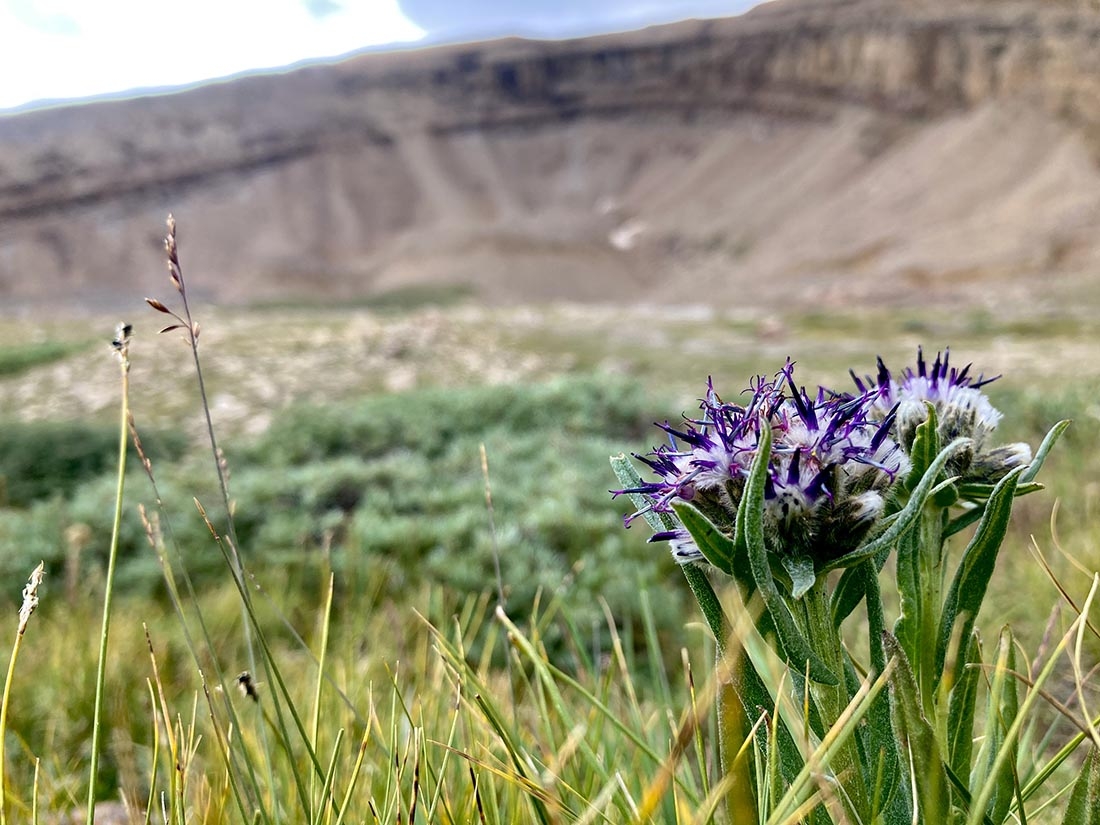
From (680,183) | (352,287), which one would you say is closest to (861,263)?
(680,183)

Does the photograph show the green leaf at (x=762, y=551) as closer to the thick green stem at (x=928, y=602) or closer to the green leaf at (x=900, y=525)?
the green leaf at (x=900, y=525)

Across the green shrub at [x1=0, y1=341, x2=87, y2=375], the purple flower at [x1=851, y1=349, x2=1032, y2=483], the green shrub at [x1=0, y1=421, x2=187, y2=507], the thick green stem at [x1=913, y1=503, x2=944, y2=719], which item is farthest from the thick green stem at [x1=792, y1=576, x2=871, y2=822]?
the green shrub at [x1=0, y1=341, x2=87, y2=375]

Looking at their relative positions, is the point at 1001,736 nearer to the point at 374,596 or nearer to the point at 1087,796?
the point at 1087,796

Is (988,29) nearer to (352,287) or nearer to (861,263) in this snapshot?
(861,263)

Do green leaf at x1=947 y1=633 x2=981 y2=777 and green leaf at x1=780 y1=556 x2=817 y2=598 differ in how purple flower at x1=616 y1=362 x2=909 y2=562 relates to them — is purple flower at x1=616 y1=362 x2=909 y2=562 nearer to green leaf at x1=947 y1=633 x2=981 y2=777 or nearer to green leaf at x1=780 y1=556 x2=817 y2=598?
green leaf at x1=780 y1=556 x2=817 y2=598

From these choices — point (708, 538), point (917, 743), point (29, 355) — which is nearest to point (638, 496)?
point (708, 538)

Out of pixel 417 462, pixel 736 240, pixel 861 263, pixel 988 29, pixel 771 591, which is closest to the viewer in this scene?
pixel 771 591

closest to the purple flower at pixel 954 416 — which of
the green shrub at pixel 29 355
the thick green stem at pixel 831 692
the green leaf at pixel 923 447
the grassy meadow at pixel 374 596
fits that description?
the green leaf at pixel 923 447
